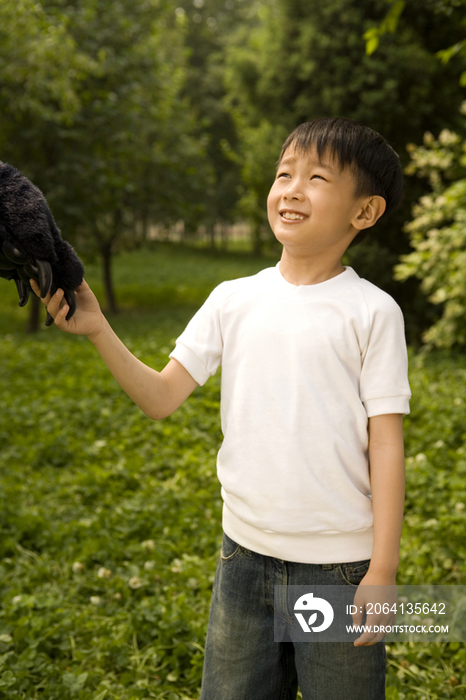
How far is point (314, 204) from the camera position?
1454mm

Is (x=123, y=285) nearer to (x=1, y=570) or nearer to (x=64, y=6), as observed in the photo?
(x=64, y=6)

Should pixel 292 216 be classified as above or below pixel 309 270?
above

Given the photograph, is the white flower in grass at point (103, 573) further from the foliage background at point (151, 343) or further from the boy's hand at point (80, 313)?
the boy's hand at point (80, 313)

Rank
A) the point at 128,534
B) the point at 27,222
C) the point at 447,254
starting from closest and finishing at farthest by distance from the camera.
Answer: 1. the point at 27,222
2. the point at 128,534
3. the point at 447,254

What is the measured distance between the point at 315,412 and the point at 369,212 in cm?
52

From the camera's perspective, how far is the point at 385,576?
138 centimetres

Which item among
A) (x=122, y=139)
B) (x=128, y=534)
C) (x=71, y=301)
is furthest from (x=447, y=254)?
(x=122, y=139)

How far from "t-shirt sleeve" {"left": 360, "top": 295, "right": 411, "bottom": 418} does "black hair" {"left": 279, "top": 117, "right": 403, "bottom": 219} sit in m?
0.33

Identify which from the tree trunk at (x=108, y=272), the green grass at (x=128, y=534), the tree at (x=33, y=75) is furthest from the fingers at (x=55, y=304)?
the tree trunk at (x=108, y=272)

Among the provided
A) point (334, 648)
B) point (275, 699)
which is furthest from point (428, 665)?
point (334, 648)

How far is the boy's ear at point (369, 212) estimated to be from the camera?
153 cm

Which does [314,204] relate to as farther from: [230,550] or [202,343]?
[230,550]

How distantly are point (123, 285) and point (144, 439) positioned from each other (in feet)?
45.6

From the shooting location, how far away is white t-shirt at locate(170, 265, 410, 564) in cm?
141
